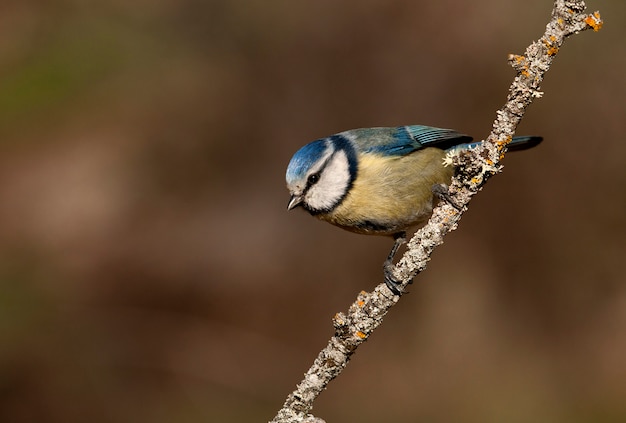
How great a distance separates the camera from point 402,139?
12.5 ft

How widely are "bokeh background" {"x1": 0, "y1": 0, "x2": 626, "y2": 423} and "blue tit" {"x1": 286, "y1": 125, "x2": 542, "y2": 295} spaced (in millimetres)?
1843

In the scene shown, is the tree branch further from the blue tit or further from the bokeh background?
the bokeh background

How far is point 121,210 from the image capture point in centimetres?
608

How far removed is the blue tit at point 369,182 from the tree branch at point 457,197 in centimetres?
101

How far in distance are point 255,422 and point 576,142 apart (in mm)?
→ 3229

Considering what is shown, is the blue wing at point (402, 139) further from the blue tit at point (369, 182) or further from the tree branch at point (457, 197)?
the tree branch at point (457, 197)

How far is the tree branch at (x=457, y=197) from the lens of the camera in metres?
2.18

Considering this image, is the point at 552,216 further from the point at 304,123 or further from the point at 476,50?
the point at 304,123

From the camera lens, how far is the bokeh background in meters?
5.12

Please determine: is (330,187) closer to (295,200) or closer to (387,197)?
(295,200)

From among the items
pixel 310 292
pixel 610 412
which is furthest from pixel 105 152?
pixel 610 412

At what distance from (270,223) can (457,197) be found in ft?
12.3

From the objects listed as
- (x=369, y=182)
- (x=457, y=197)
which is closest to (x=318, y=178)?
(x=369, y=182)

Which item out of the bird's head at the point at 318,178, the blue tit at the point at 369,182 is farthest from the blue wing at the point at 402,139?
the bird's head at the point at 318,178
